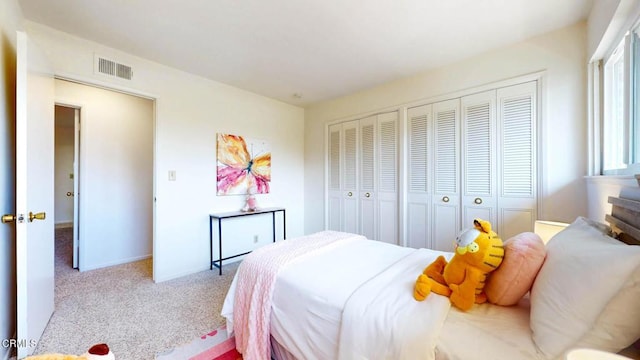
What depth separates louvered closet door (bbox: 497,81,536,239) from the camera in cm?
238

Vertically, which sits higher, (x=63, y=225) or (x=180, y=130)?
(x=180, y=130)

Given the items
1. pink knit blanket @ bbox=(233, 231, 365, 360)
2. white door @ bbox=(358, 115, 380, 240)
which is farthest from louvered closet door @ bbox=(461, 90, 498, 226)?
pink knit blanket @ bbox=(233, 231, 365, 360)

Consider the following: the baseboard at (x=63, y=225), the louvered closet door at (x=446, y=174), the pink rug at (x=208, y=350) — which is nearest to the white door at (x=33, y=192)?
the pink rug at (x=208, y=350)

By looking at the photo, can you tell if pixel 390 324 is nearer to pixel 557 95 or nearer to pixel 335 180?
pixel 557 95

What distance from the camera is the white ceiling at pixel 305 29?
1.91 meters

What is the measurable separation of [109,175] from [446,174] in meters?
4.41

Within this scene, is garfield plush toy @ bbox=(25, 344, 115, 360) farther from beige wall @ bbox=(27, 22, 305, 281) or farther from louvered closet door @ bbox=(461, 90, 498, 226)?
louvered closet door @ bbox=(461, 90, 498, 226)

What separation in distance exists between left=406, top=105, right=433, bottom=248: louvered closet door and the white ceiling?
60 centimetres

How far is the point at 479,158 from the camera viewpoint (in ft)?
8.77

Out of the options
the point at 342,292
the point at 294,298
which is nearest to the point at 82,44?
the point at 294,298

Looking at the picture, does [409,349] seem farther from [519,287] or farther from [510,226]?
[510,226]

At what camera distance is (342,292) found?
1222 millimetres

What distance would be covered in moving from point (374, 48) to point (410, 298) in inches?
91.6

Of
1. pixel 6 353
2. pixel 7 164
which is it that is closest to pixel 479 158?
pixel 7 164
